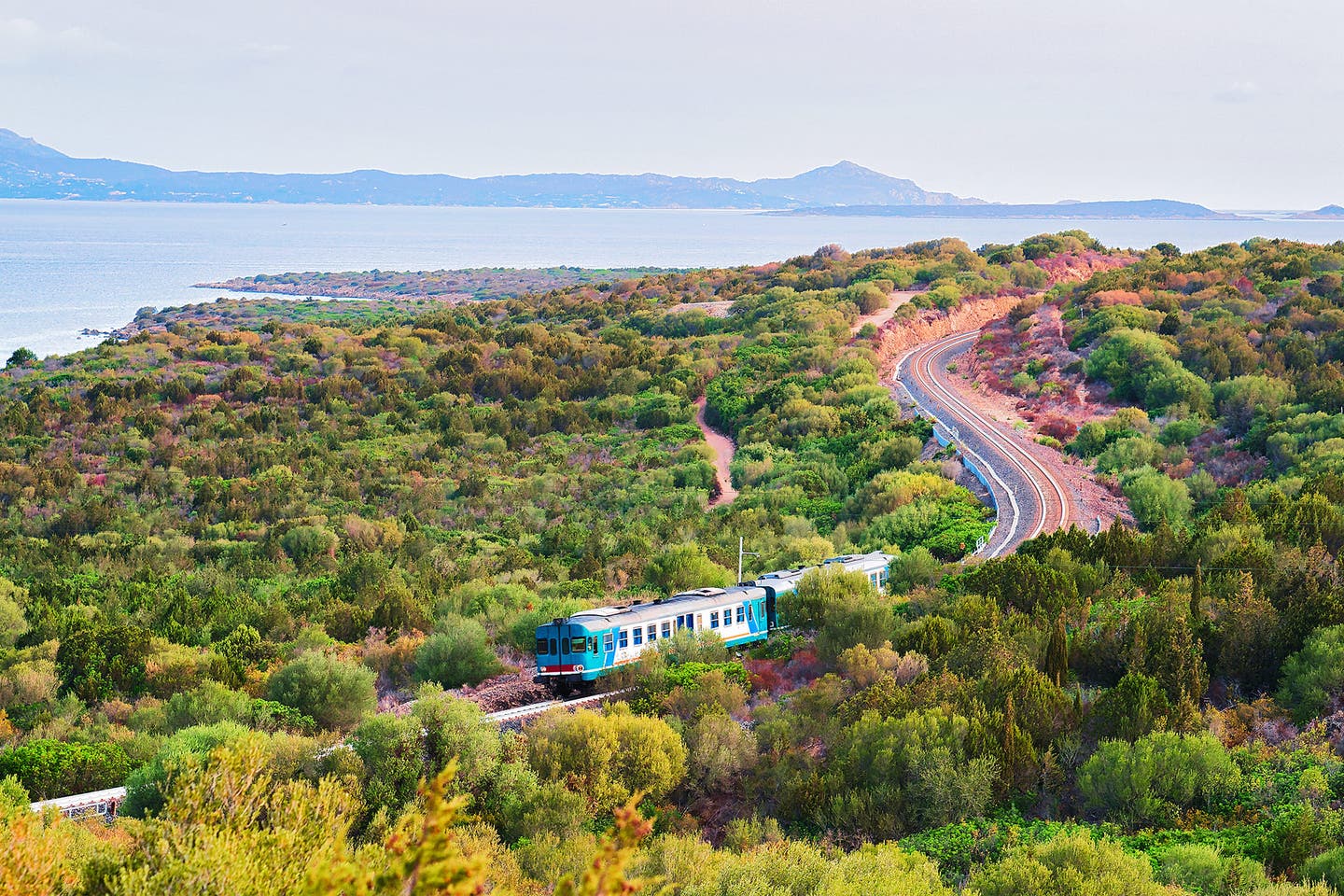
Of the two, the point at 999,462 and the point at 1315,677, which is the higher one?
the point at 1315,677

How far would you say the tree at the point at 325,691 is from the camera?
21.6 metres

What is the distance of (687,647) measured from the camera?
23438 millimetres

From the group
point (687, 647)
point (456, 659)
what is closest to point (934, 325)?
point (687, 647)

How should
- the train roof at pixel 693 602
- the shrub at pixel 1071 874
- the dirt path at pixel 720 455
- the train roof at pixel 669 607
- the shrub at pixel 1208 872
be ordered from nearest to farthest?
the shrub at pixel 1071 874
the shrub at pixel 1208 872
the train roof at pixel 669 607
the train roof at pixel 693 602
the dirt path at pixel 720 455

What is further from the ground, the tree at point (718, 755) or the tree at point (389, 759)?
the tree at point (389, 759)

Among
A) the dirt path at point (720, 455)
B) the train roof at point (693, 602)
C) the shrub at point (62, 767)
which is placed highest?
the train roof at point (693, 602)

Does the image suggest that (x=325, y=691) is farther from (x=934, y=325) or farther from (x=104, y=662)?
(x=934, y=325)

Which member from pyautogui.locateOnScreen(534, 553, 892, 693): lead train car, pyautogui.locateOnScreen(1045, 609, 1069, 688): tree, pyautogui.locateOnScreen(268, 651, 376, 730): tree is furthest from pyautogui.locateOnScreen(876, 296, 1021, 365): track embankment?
pyautogui.locateOnScreen(268, 651, 376, 730): tree

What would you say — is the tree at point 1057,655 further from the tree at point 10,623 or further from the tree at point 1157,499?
the tree at point 10,623

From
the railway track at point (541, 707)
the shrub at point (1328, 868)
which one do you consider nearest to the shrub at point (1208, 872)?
the shrub at point (1328, 868)

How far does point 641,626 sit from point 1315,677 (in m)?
12.5

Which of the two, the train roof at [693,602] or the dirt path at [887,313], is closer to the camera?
the train roof at [693,602]

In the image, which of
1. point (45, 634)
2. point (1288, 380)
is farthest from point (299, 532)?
point (1288, 380)

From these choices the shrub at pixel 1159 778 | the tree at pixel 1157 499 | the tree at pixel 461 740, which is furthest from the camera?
the tree at pixel 1157 499
